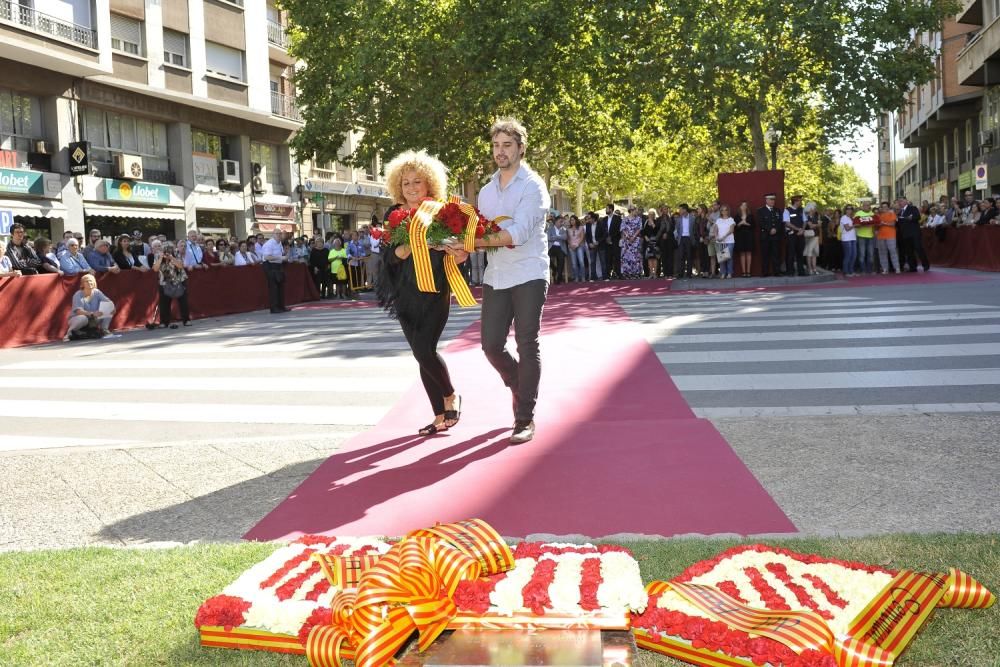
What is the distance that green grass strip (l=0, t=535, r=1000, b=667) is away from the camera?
3164 millimetres

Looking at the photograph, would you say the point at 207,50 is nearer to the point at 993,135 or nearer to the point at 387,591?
the point at 993,135

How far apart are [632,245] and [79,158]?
15.9 meters

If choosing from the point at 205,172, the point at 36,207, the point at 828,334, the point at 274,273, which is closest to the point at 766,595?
the point at 828,334

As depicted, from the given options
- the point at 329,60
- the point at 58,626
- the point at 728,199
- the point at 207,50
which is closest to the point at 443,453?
the point at 58,626

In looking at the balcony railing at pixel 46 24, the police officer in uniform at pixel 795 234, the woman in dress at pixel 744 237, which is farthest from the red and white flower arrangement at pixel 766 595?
the balcony railing at pixel 46 24

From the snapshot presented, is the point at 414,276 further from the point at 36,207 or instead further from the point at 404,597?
the point at 36,207

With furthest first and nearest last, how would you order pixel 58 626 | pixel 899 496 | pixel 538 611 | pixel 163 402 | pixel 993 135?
pixel 993 135
pixel 163 402
pixel 899 496
pixel 58 626
pixel 538 611

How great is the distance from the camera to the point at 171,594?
3729 millimetres

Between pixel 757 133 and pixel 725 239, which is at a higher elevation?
pixel 757 133

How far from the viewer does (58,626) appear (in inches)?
137

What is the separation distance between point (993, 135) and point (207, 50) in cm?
2992

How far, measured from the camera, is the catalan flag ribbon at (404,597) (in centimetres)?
304

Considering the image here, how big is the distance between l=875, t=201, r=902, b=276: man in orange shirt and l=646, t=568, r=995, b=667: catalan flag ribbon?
20.4 metres

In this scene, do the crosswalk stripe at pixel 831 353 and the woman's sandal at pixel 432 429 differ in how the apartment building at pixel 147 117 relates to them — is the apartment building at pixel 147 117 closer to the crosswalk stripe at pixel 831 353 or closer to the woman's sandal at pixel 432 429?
the crosswalk stripe at pixel 831 353
